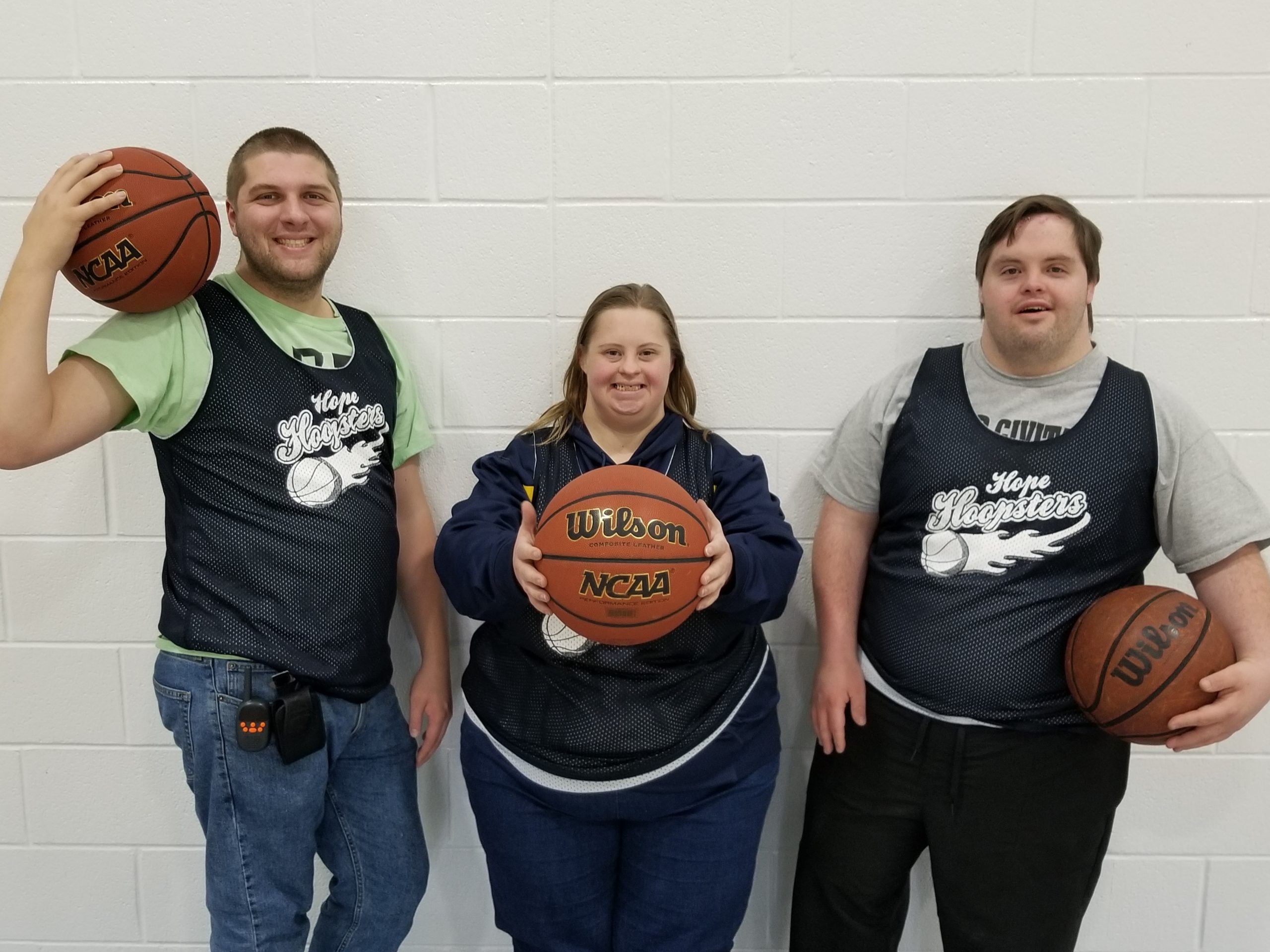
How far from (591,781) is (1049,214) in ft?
4.16

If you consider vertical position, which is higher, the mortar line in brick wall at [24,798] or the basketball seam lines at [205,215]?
the basketball seam lines at [205,215]

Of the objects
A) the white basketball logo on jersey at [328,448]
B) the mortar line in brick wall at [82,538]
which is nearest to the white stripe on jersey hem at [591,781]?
the white basketball logo on jersey at [328,448]

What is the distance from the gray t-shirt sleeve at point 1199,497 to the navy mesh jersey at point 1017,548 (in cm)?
2

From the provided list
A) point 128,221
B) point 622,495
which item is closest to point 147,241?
point 128,221

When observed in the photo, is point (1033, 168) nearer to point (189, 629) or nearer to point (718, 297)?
point (718, 297)

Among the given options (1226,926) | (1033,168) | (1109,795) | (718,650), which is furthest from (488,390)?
(1226,926)

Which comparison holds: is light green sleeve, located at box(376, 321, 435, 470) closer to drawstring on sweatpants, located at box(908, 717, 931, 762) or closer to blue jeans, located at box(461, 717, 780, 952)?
blue jeans, located at box(461, 717, 780, 952)

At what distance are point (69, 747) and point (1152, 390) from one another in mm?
2291

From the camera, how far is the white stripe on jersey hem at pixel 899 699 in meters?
1.60

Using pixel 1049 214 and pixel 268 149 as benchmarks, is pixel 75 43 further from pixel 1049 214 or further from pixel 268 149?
pixel 1049 214

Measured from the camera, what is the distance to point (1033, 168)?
1.76 metres

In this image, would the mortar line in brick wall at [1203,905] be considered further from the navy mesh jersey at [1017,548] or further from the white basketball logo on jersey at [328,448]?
the white basketball logo on jersey at [328,448]

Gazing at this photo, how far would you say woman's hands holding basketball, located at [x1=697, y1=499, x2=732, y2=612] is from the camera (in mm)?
1373

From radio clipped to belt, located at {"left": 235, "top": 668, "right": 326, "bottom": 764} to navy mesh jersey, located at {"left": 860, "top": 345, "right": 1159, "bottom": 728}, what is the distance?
3.37ft
